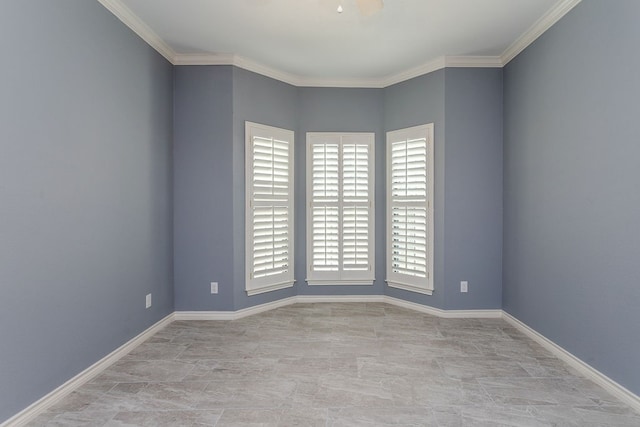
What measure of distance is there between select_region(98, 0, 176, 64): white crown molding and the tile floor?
267 cm

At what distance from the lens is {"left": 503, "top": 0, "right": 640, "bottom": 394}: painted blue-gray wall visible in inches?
92.1

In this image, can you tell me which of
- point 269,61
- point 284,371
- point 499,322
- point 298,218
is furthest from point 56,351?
point 499,322

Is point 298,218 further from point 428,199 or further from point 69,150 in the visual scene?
point 69,150

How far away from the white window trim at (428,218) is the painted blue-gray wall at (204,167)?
1848mm

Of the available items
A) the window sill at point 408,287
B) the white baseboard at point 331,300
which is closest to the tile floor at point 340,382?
the white baseboard at point 331,300

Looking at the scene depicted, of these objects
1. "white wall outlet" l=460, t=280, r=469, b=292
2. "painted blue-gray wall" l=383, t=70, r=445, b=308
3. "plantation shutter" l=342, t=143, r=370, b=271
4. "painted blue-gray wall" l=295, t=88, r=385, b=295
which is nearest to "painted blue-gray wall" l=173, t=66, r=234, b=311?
"painted blue-gray wall" l=295, t=88, r=385, b=295

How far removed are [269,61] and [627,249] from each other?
11.6 feet

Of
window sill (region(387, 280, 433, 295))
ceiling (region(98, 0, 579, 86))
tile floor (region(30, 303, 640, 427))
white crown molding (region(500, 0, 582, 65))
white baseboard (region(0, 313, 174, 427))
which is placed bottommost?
tile floor (region(30, 303, 640, 427))

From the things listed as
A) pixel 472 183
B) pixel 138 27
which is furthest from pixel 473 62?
pixel 138 27

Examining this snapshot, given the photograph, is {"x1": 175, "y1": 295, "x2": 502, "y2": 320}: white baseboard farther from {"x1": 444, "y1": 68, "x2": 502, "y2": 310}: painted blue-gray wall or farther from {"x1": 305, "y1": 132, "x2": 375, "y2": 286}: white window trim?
{"x1": 305, "y1": 132, "x2": 375, "y2": 286}: white window trim

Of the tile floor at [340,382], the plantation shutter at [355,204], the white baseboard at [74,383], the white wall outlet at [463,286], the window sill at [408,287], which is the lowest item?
the tile floor at [340,382]

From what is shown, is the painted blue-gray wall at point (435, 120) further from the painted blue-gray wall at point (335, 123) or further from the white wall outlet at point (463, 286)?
the painted blue-gray wall at point (335, 123)

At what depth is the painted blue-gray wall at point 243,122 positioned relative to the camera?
4059 millimetres

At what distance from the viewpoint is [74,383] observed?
252 centimetres
